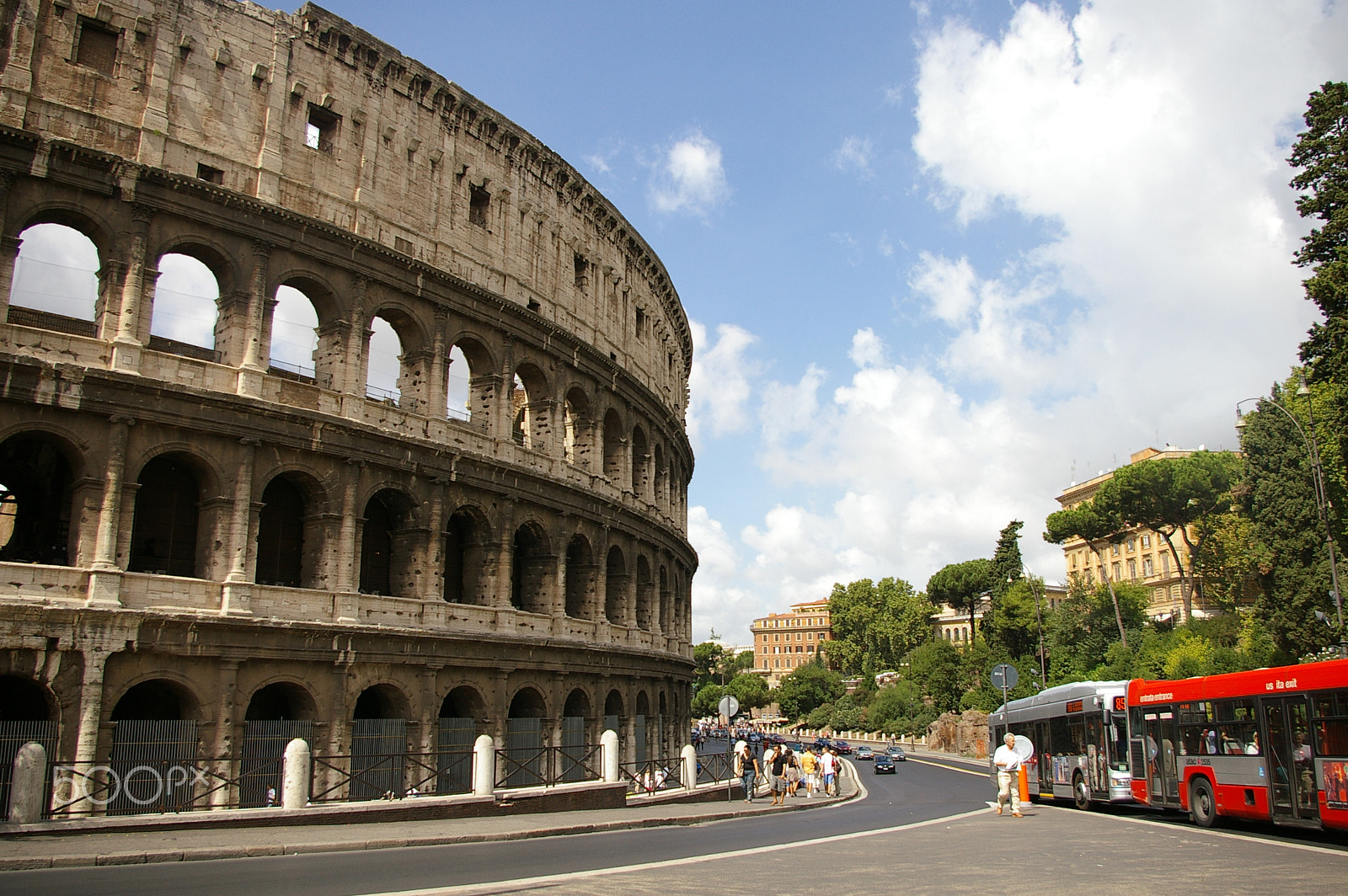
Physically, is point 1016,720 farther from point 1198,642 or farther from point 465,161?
point 1198,642

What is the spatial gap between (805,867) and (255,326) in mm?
16257

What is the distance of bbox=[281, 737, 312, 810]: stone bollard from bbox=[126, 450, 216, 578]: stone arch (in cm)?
503

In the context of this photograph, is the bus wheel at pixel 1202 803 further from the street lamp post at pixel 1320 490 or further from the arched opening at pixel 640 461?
the arched opening at pixel 640 461

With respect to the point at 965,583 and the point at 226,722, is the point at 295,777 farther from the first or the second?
the point at 965,583

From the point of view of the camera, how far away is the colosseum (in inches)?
742

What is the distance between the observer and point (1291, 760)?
15.1 metres

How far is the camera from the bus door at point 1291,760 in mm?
14695

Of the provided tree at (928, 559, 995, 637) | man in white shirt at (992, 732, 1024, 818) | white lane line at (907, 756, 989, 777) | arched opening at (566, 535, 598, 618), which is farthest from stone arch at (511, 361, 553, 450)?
tree at (928, 559, 995, 637)

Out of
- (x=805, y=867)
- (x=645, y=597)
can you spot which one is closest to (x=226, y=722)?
(x=805, y=867)

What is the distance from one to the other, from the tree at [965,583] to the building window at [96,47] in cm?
7774

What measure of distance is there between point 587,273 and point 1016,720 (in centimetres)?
1791

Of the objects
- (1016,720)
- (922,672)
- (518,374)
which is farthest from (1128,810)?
(922,672)

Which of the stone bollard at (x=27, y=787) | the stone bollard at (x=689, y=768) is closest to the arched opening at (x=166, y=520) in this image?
the stone bollard at (x=27, y=787)

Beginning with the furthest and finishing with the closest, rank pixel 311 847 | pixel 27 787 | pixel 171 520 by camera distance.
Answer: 1. pixel 171 520
2. pixel 27 787
3. pixel 311 847
